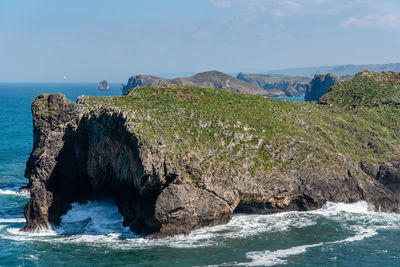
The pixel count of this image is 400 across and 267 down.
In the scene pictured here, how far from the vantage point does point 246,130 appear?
50.2 m

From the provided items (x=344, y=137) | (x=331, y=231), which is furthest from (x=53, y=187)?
(x=344, y=137)

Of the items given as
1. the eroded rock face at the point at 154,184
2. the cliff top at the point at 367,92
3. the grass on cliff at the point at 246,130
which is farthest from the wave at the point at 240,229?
the cliff top at the point at 367,92

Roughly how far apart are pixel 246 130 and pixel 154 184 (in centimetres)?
1323

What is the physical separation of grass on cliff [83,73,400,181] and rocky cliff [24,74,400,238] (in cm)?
13

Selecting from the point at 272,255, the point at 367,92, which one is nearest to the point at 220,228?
the point at 272,255

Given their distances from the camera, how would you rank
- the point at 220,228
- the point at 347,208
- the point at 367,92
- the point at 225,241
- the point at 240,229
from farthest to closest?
the point at 367,92
the point at 347,208
the point at 220,228
the point at 240,229
the point at 225,241

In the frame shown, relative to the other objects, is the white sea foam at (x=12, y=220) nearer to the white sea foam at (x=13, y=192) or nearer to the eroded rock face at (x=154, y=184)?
the eroded rock face at (x=154, y=184)

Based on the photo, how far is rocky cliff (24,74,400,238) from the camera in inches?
1702

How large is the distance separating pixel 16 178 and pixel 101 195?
2290 centimetres

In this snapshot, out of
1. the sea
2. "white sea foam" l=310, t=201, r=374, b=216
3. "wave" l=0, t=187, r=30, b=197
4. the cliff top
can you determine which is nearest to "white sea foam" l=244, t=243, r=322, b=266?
the sea

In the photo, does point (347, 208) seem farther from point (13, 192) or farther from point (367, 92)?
point (13, 192)

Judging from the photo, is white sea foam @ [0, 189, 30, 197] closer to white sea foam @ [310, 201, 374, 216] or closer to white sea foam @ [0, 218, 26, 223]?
white sea foam @ [0, 218, 26, 223]

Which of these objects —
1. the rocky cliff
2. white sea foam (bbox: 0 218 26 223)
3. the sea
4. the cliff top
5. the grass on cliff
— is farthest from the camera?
the cliff top

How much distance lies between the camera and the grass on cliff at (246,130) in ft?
152
